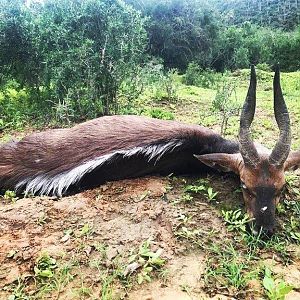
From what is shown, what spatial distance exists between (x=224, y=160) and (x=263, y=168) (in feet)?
1.99

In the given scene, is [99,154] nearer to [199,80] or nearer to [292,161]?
[292,161]

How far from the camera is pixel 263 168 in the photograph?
418 centimetres

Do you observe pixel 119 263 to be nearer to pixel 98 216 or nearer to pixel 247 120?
pixel 98 216

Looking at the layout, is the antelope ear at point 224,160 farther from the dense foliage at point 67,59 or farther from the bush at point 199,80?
the bush at point 199,80

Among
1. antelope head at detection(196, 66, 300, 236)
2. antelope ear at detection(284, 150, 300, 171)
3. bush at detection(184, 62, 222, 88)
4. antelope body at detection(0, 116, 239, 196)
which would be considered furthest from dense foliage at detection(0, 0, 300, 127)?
bush at detection(184, 62, 222, 88)

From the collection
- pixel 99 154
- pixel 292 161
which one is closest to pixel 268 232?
pixel 292 161

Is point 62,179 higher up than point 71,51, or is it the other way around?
point 71,51

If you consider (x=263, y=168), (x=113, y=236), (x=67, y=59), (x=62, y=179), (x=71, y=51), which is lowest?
(x=113, y=236)

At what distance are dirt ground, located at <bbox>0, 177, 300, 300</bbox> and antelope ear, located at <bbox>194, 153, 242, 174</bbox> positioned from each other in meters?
0.26

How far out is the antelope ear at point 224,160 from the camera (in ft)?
15.4

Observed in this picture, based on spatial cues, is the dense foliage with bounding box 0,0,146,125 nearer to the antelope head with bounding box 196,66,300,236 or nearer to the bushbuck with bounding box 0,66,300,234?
the bushbuck with bounding box 0,66,300,234

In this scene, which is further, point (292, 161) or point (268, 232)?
point (292, 161)

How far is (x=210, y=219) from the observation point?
4121mm

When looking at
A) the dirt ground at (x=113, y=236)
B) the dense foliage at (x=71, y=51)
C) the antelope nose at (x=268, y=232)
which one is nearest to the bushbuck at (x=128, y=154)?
the dirt ground at (x=113, y=236)
